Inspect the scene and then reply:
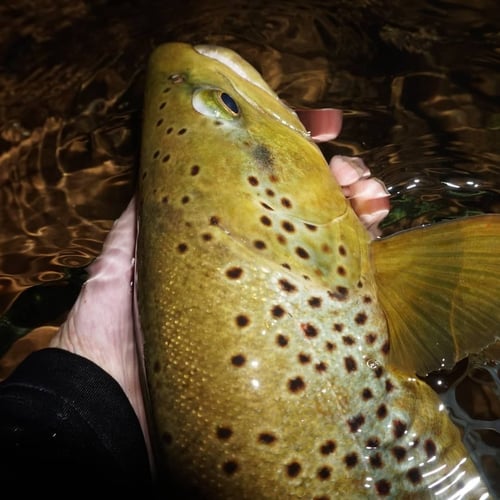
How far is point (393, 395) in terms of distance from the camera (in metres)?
1.81

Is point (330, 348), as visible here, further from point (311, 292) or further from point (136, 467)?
point (136, 467)

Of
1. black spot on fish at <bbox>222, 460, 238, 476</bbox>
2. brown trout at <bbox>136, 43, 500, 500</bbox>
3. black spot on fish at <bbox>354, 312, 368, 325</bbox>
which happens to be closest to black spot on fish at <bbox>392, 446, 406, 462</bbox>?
brown trout at <bbox>136, 43, 500, 500</bbox>

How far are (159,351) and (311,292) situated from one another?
47 cm

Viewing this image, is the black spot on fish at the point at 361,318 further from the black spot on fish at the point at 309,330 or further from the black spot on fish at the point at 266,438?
the black spot on fish at the point at 266,438

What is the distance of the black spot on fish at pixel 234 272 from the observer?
5.79 feet

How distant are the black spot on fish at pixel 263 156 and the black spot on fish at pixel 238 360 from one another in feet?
A: 2.00

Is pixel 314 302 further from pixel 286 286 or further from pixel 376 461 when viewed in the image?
pixel 376 461

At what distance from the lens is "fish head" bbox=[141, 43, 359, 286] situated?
1858 mm

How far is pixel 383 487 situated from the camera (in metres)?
1.73

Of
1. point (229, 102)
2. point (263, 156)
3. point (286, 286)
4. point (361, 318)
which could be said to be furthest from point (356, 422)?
point (229, 102)

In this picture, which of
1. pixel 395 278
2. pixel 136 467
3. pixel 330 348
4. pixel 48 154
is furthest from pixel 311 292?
pixel 48 154

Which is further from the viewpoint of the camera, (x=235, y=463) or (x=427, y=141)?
(x=427, y=141)

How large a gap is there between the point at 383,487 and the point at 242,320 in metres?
0.61

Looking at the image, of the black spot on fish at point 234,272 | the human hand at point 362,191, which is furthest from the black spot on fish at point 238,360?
the human hand at point 362,191
